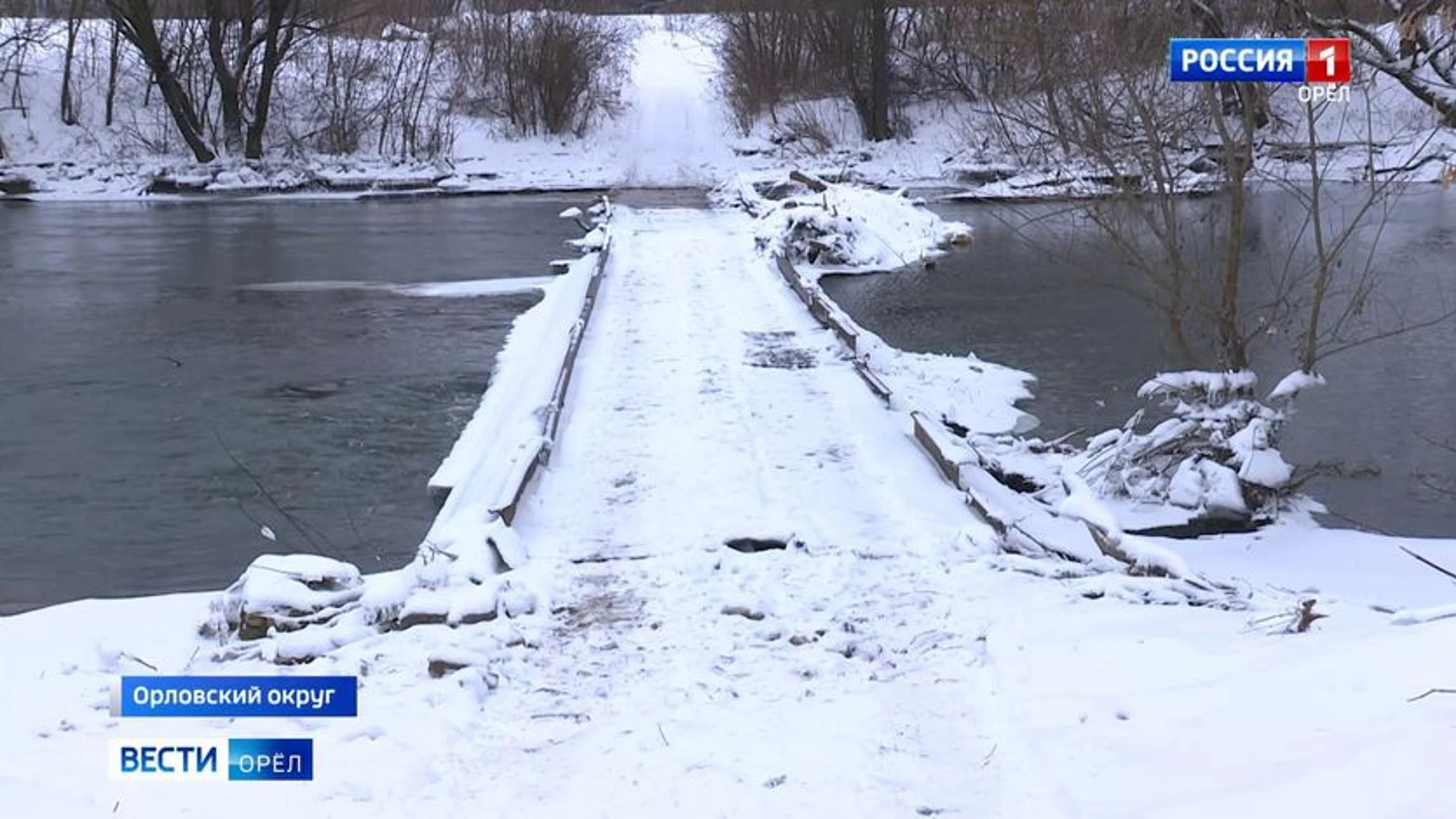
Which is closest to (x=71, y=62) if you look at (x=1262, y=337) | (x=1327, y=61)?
(x=1262, y=337)

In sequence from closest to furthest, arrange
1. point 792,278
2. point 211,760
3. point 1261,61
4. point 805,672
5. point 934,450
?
point 211,760 → point 805,672 → point 1261,61 → point 934,450 → point 792,278

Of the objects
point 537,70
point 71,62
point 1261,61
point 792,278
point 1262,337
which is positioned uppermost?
point 71,62

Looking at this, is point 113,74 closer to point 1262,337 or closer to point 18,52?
point 18,52

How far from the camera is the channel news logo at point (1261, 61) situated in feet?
28.8

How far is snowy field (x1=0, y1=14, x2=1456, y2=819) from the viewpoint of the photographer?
439 centimetres

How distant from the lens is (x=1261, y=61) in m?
8.78

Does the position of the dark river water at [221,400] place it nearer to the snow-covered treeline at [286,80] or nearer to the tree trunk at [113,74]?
the snow-covered treeline at [286,80]

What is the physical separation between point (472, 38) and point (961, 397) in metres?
34.5

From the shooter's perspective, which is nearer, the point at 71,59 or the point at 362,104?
the point at 71,59

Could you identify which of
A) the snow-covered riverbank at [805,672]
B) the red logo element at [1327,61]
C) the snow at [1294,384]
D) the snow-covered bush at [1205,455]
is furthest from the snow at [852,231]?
the snow-covered riverbank at [805,672]

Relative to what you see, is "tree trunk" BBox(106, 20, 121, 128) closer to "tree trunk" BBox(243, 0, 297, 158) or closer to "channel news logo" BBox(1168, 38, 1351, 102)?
"tree trunk" BBox(243, 0, 297, 158)

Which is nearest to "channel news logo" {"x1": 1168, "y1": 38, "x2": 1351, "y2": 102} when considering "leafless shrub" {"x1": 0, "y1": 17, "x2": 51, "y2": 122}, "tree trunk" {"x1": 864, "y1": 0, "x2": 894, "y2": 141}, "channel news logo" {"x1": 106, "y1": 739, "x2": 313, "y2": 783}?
"channel news logo" {"x1": 106, "y1": 739, "x2": 313, "y2": 783}

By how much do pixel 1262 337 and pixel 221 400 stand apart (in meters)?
8.73

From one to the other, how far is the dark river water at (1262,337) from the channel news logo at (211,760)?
6.53 metres
